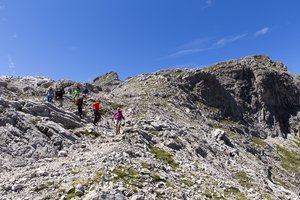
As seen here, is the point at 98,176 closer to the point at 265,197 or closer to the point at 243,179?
the point at 265,197

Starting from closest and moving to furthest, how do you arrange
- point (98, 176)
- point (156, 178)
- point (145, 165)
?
point (98, 176), point (156, 178), point (145, 165)

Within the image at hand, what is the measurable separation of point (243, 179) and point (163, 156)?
10.8m

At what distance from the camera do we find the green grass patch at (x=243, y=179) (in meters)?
34.8

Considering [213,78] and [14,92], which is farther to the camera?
[213,78]

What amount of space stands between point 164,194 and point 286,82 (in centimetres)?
12143

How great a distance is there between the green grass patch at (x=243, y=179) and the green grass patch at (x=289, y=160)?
1557 inches

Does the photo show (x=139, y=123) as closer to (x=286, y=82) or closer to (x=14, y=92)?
(x=14, y=92)

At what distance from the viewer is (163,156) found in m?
31.5

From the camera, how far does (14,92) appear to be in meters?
45.3

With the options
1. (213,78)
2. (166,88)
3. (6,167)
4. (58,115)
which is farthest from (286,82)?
(6,167)

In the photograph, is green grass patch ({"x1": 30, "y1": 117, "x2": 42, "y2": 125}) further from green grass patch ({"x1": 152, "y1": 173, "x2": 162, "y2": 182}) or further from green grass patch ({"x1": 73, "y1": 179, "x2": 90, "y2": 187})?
green grass patch ({"x1": 152, "y1": 173, "x2": 162, "y2": 182})

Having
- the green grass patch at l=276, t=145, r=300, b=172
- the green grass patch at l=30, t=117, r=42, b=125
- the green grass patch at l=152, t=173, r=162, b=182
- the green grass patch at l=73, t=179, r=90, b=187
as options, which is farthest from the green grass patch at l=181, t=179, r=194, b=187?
the green grass patch at l=276, t=145, r=300, b=172

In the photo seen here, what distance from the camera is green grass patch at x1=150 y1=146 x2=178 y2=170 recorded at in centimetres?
3059

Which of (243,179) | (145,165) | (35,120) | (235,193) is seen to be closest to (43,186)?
(145,165)
